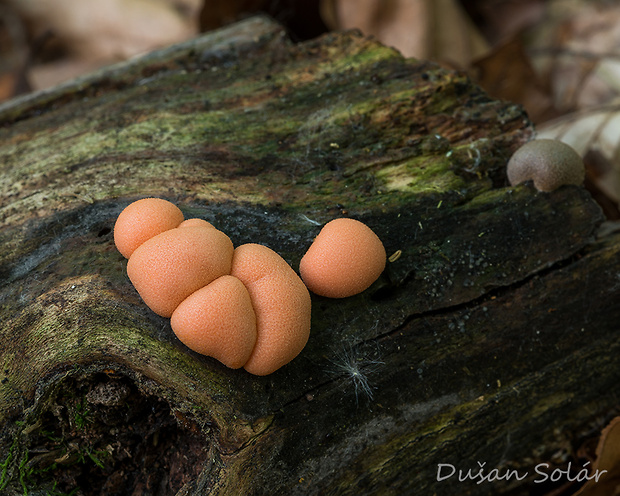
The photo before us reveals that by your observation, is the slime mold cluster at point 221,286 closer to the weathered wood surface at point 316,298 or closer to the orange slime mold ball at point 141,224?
the orange slime mold ball at point 141,224

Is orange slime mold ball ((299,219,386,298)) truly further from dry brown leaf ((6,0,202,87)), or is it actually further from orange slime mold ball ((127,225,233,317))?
dry brown leaf ((6,0,202,87))

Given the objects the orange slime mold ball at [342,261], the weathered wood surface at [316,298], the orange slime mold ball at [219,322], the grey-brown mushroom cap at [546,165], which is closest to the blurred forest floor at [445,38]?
the weathered wood surface at [316,298]

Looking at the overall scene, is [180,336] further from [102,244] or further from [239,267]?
[102,244]

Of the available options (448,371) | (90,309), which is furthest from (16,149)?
(448,371)

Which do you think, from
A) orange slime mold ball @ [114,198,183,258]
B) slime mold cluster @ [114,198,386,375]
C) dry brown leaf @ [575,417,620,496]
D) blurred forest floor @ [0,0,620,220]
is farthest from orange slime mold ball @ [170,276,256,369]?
blurred forest floor @ [0,0,620,220]

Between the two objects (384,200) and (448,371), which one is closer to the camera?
(448,371)
